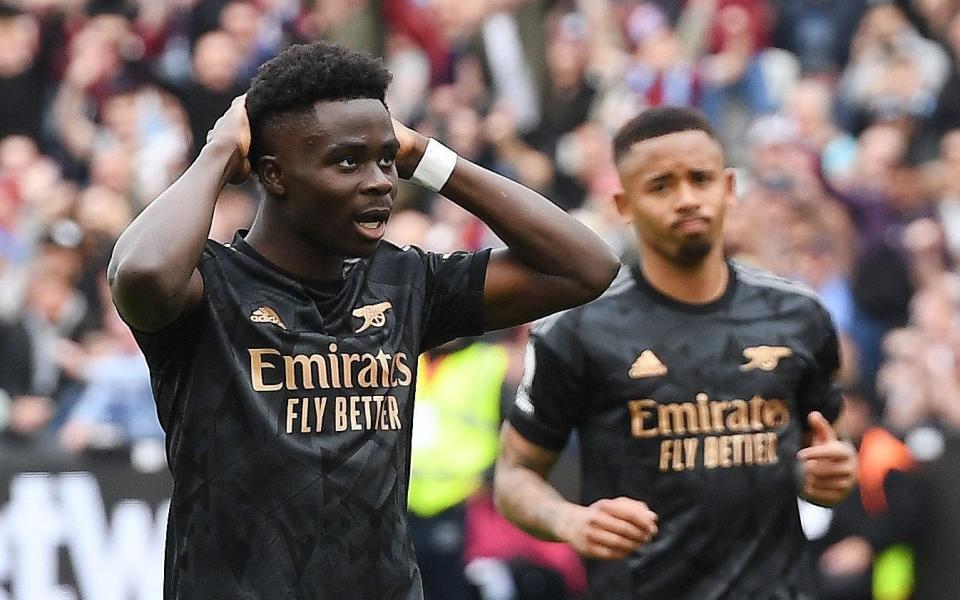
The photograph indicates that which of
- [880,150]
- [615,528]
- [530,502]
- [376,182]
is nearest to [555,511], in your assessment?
[530,502]

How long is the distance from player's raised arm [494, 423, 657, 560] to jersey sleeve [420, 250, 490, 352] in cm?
68

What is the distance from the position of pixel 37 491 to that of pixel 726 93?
591 cm

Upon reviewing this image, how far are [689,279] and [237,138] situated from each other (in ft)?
6.76

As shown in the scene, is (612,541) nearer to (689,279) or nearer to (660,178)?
(689,279)

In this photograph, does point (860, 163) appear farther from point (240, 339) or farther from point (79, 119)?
point (240, 339)

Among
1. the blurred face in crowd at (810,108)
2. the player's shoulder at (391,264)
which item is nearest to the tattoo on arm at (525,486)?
the player's shoulder at (391,264)

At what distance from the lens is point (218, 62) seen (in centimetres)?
1223

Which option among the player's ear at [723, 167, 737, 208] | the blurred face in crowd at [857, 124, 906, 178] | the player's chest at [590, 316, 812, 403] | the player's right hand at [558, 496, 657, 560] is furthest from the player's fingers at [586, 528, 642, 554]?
the blurred face in crowd at [857, 124, 906, 178]

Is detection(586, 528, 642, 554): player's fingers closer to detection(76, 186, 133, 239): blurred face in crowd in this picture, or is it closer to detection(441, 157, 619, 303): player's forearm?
detection(441, 157, 619, 303): player's forearm

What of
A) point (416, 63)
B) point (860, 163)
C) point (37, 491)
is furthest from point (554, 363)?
point (416, 63)

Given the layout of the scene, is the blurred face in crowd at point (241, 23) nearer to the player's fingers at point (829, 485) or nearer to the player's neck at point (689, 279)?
the player's neck at point (689, 279)

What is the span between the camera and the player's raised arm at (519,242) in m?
4.50

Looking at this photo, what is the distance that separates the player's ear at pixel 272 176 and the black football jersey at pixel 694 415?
1.72 m

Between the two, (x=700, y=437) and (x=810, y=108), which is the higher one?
(x=810, y=108)
